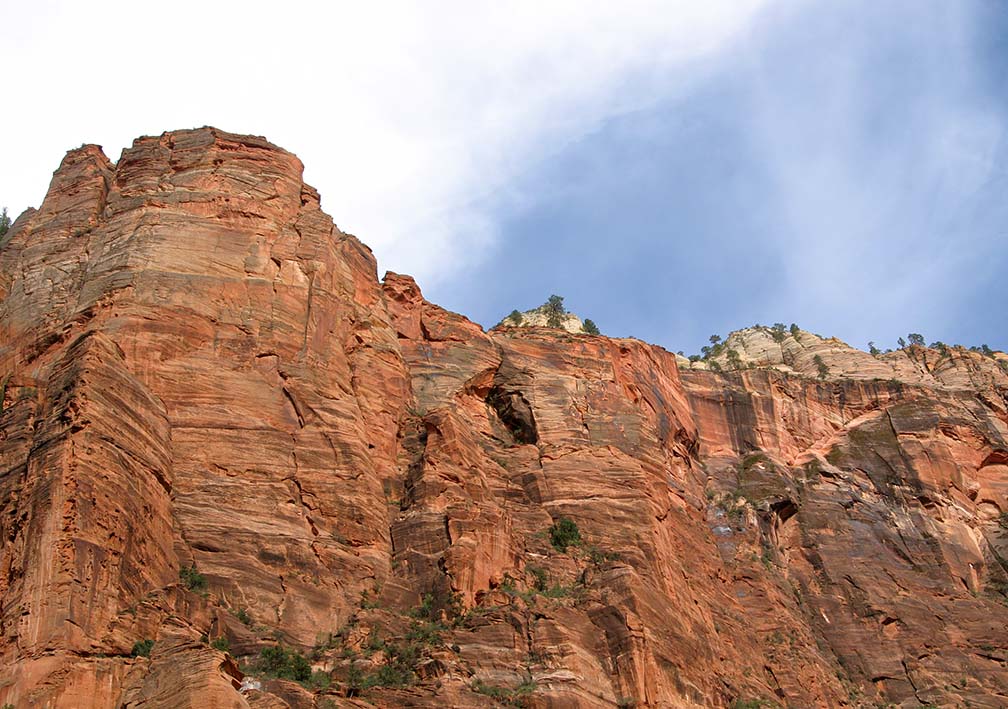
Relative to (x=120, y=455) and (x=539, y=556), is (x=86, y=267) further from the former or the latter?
(x=539, y=556)

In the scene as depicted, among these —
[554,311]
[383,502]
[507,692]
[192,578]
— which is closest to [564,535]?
[383,502]

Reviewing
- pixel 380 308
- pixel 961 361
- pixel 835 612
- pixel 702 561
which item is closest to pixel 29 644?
pixel 380 308

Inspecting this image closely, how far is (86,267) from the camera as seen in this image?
59312mm

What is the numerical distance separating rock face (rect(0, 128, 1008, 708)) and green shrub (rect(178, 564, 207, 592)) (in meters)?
0.22

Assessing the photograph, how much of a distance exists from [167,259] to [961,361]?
2622 inches

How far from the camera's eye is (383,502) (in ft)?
186

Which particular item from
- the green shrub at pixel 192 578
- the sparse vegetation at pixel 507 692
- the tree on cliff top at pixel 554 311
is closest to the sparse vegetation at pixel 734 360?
the tree on cliff top at pixel 554 311

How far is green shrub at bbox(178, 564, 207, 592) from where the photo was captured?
4694 cm

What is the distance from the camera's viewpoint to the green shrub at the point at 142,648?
40500 millimetres

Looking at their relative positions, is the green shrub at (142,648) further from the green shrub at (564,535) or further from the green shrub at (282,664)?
the green shrub at (564,535)

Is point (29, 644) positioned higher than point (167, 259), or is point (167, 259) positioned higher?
point (167, 259)

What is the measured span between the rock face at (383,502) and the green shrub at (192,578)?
0.22 m

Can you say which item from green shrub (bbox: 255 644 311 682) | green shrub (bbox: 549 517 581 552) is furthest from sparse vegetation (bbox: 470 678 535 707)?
green shrub (bbox: 549 517 581 552)

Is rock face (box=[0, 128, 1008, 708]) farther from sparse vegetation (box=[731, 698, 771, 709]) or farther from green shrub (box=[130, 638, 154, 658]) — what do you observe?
sparse vegetation (box=[731, 698, 771, 709])
